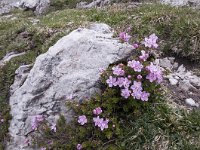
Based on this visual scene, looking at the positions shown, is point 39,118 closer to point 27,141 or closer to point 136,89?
point 27,141

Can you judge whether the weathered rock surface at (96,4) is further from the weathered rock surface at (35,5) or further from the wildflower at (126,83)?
the wildflower at (126,83)

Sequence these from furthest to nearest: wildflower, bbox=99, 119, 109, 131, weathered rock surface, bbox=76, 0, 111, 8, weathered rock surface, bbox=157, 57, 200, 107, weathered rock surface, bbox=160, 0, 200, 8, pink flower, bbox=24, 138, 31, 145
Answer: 1. weathered rock surface, bbox=76, 0, 111, 8
2. weathered rock surface, bbox=160, 0, 200, 8
3. weathered rock surface, bbox=157, 57, 200, 107
4. pink flower, bbox=24, 138, 31, 145
5. wildflower, bbox=99, 119, 109, 131

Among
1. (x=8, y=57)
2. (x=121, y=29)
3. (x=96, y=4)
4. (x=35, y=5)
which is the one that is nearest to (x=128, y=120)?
(x=121, y=29)

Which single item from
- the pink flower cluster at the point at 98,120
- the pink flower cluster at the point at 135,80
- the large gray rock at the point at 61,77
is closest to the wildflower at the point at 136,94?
the pink flower cluster at the point at 135,80

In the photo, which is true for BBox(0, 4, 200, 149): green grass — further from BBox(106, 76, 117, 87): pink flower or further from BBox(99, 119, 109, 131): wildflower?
BBox(106, 76, 117, 87): pink flower

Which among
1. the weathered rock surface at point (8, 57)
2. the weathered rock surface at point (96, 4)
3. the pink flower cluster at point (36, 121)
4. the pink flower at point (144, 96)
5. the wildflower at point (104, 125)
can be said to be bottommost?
the weathered rock surface at point (96, 4)

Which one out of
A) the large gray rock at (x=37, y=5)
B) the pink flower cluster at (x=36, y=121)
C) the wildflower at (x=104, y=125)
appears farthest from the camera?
the large gray rock at (x=37, y=5)

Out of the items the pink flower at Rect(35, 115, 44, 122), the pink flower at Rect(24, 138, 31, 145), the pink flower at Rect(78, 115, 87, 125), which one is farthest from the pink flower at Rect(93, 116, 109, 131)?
the pink flower at Rect(24, 138, 31, 145)
